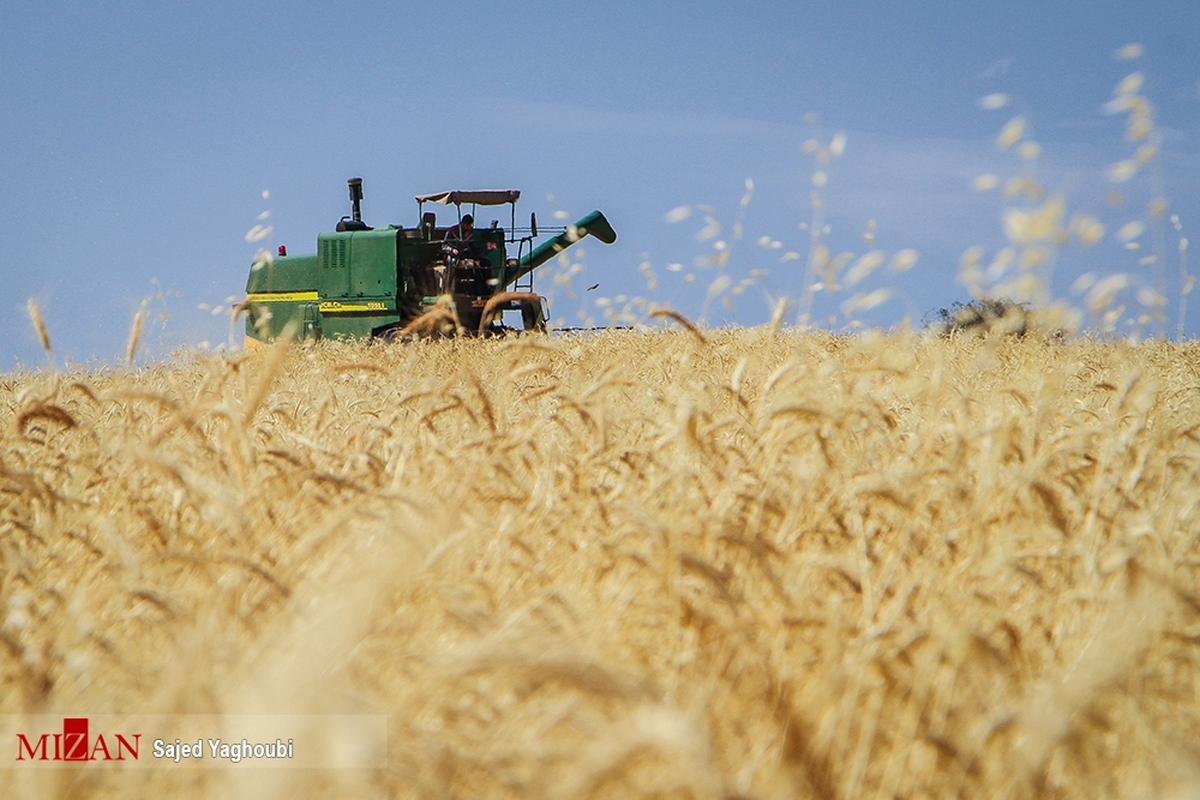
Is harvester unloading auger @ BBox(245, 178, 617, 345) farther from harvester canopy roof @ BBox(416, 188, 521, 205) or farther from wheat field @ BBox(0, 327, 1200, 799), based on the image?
wheat field @ BBox(0, 327, 1200, 799)

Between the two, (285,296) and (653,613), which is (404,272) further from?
(653,613)

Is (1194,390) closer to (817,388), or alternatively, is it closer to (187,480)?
(817,388)

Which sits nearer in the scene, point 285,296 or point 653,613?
point 653,613

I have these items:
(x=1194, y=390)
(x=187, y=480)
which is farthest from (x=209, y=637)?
(x=1194, y=390)

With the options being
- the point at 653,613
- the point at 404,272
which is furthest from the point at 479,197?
the point at 653,613

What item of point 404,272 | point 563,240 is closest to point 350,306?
point 404,272

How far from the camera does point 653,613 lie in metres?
1.70

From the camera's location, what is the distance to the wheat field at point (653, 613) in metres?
1.17

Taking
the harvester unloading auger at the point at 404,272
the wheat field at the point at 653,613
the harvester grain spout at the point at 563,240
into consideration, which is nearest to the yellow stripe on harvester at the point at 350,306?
the harvester unloading auger at the point at 404,272

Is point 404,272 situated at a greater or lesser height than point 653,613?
greater

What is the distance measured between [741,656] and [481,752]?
0.37 m

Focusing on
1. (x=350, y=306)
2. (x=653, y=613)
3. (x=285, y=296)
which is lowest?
(x=653, y=613)

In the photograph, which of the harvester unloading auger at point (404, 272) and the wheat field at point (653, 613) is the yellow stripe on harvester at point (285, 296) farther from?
the wheat field at point (653, 613)

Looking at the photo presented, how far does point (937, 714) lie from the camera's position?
1.37 metres
